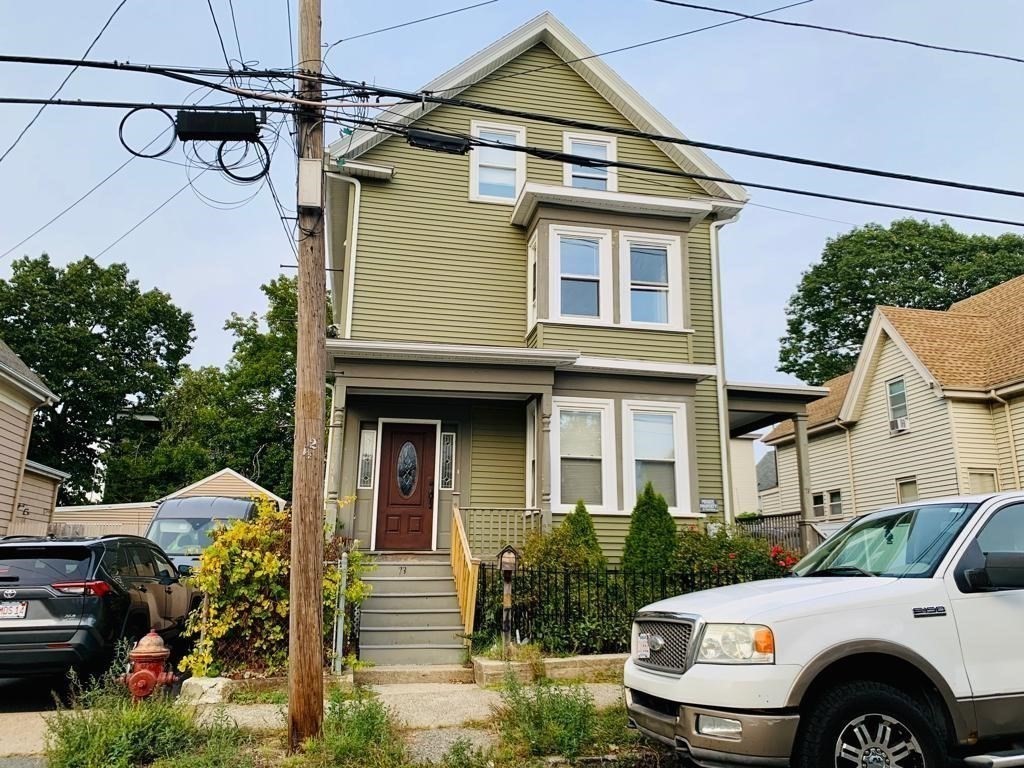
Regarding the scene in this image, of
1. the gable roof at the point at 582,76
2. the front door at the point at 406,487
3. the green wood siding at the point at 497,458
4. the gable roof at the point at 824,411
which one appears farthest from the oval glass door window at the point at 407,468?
the gable roof at the point at 824,411

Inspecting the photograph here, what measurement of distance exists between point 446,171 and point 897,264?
3161 cm

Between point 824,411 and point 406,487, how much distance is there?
55.8 ft

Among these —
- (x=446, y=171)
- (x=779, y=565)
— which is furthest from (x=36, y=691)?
(x=446, y=171)

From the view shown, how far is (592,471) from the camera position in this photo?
12.6m

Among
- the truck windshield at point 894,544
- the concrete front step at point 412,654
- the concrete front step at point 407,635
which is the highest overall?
the truck windshield at point 894,544

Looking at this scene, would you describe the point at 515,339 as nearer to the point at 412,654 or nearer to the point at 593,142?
the point at 593,142

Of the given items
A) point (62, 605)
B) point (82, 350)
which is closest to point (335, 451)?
point (62, 605)

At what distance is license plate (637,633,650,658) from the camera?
5.12 m

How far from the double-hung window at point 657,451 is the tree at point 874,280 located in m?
28.6

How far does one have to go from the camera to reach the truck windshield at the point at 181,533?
1172 centimetres

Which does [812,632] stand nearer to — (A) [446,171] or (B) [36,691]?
(B) [36,691]

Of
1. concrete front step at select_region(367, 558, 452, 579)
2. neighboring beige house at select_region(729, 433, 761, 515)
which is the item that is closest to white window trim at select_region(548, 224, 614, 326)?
concrete front step at select_region(367, 558, 452, 579)

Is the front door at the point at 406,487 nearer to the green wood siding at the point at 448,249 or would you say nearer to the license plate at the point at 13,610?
the green wood siding at the point at 448,249

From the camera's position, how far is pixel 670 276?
1350cm
